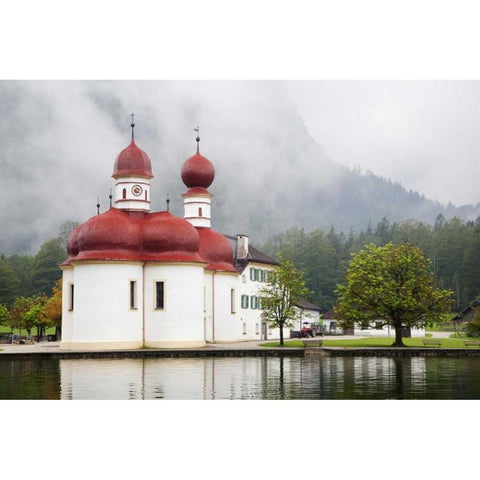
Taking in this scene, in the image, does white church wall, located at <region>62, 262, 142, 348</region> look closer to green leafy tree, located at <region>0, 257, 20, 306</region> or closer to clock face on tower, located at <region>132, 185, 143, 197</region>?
clock face on tower, located at <region>132, 185, 143, 197</region>

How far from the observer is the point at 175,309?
43.8 metres

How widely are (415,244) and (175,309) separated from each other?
6503cm

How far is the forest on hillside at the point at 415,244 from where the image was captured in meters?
93.5

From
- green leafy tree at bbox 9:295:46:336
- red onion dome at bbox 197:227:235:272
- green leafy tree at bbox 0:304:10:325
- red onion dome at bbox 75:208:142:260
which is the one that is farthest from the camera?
green leafy tree at bbox 0:304:10:325

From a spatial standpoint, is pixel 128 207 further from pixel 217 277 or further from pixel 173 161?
pixel 173 161

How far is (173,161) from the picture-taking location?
72.5 m

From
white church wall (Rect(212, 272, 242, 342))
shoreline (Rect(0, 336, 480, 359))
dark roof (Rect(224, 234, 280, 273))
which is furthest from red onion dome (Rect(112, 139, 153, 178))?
shoreline (Rect(0, 336, 480, 359))

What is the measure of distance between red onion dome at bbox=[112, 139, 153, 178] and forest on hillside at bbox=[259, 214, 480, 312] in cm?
4803

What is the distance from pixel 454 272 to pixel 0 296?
52239 millimetres

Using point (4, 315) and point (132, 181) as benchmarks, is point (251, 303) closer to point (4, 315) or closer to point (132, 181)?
point (132, 181)

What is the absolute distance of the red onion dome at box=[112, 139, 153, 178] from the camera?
154 ft

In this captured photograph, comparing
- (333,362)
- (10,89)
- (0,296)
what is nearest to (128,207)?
(333,362)

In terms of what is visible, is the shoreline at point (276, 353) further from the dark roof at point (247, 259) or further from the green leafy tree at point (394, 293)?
the dark roof at point (247, 259)

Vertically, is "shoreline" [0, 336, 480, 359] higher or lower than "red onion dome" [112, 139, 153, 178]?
lower
